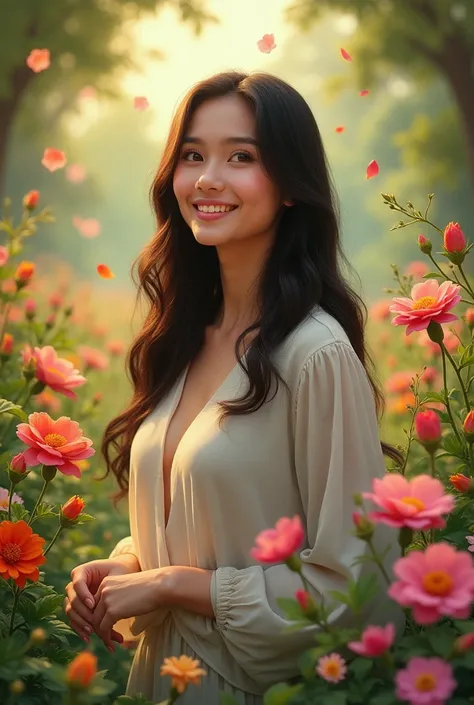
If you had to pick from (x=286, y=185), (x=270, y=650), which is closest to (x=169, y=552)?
(x=270, y=650)

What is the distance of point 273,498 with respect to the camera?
137cm

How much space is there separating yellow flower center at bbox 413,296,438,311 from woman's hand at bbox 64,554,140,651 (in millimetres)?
646

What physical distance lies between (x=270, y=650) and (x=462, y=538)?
328 mm

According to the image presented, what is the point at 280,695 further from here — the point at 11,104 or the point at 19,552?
the point at 11,104

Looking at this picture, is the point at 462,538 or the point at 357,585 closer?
the point at 357,585

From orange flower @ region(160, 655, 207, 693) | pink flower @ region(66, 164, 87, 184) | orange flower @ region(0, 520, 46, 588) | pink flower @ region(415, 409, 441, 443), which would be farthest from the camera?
pink flower @ region(66, 164, 87, 184)

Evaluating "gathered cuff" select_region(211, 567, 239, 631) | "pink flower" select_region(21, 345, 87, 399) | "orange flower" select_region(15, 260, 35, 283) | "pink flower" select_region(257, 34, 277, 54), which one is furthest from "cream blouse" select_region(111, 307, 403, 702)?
"orange flower" select_region(15, 260, 35, 283)

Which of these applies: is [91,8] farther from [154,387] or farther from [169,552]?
[169,552]

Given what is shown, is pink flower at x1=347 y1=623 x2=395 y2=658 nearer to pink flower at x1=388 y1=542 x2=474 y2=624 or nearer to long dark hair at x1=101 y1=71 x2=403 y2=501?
pink flower at x1=388 y1=542 x2=474 y2=624

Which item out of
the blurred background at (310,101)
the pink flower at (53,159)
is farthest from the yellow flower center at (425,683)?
the blurred background at (310,101)

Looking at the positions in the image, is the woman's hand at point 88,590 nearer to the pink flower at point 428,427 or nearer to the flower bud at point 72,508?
the flower bud at point 72,508


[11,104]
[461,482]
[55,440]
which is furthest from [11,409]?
[11,104]

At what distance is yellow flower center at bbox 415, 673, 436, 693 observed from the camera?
912mm

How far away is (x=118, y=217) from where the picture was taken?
21.6 ft
